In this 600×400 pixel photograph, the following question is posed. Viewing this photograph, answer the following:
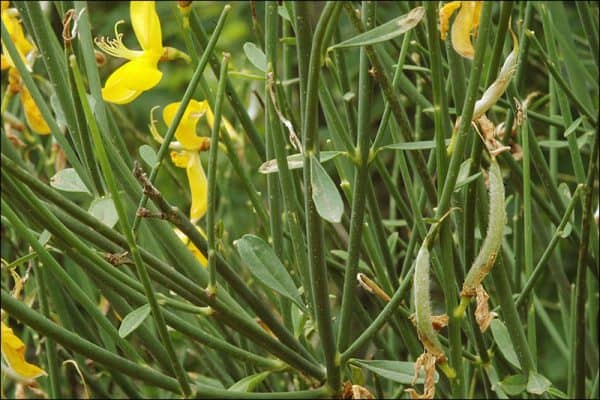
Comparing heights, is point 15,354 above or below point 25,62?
below

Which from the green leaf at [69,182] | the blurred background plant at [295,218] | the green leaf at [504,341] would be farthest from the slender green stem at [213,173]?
the green leaf at [504,341]

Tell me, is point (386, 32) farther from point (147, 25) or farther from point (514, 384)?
point (514, 384)

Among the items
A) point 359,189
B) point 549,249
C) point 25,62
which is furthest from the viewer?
point 25,62

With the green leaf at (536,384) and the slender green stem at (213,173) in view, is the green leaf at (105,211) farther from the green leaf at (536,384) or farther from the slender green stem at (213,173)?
the green leaf at (536,384)

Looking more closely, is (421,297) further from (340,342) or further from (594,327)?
(594,327)

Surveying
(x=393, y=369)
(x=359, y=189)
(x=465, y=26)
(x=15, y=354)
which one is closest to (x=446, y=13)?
(x=465, y=26)

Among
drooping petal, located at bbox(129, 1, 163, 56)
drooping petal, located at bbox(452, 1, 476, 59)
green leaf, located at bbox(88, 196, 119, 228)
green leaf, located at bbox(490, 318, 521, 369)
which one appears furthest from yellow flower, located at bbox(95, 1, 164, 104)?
green leaf, located at bbox(490, 318, 521, 369)

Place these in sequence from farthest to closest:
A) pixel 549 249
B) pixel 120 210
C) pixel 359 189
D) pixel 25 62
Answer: pixel 25 62
pixel 549 249
pixel 359 189
pixel 120 210
